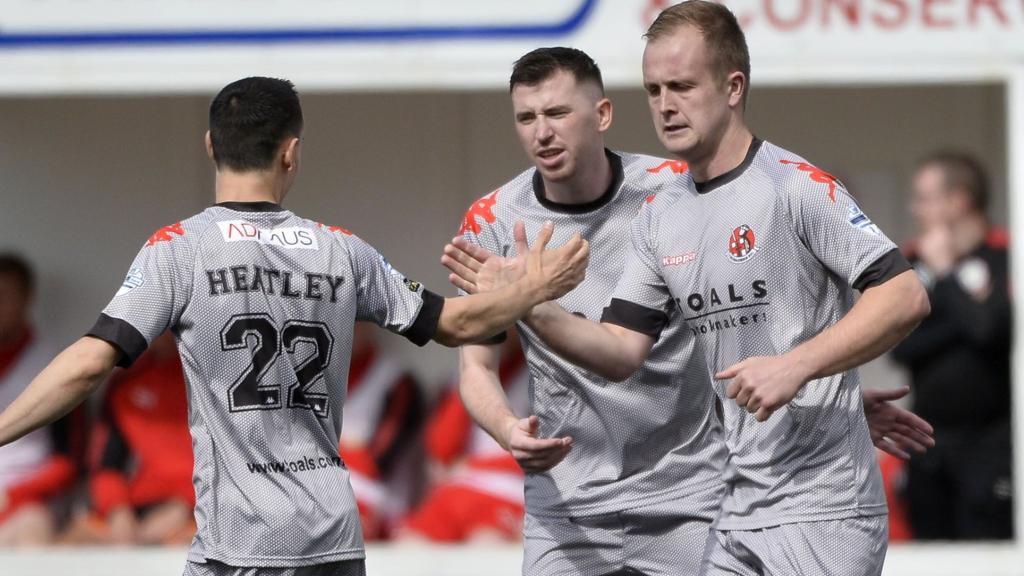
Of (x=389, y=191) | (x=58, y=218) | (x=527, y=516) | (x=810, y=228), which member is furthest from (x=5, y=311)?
(x=810, y=228)

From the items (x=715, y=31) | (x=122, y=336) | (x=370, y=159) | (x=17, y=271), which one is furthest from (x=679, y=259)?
(x=17, y=271)

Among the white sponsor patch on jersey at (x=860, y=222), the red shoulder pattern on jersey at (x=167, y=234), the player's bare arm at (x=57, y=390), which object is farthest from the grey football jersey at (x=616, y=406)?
the player's bare arm at (x=57, y=390)

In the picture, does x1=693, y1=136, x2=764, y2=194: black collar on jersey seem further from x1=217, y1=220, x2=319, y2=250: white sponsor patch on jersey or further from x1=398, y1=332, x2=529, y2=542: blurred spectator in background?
x1=398, y1=332, x2=529, y2=542: blurred spectator in background

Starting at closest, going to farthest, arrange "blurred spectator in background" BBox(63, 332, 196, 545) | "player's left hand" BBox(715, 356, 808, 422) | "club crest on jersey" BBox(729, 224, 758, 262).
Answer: "player's left hand" BBox(715, 356, 808, 422) → "club crest on jersey" BBox(729, 224, 758, 262) → "blurred spectator in background" BBox(63, 332, 196, 545)

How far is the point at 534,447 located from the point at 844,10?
3901 mm

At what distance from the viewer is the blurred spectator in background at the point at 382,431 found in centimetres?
807

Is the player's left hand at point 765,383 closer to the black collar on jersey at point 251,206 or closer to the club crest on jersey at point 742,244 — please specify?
the club crest on jersey at point 742,244

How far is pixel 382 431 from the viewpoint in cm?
832

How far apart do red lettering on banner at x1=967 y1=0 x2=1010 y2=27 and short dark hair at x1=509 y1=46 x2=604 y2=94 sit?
3.11 meters

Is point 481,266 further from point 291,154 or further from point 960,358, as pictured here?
point 960,358

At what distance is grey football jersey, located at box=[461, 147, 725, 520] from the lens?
458 centimetres

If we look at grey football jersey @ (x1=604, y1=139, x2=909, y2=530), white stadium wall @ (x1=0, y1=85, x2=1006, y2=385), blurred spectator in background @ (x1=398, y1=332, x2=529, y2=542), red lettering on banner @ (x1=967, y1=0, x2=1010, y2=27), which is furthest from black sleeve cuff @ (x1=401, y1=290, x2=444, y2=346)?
white stadium wall @ (x1=0, y1=85, x2=1006, y2=385)

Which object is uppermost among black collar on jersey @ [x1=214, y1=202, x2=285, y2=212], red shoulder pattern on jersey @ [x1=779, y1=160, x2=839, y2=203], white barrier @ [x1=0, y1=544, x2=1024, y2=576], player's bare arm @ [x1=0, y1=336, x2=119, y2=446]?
red shoulder pattern on jersey @ [x1=779, y1=160, x2=839, y2=203]

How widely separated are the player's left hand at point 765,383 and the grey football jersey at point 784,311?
0.99 feet
